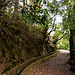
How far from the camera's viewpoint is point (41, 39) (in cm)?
1143

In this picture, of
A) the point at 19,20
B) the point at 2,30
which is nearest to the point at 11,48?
the point at 2,30

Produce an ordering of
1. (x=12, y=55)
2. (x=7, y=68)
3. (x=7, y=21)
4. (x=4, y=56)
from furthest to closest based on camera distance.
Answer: (x=7, y=21), (x=12, y=55), (x=4, y=56), (x=7, y=68)

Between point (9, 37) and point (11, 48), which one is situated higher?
point (9, 37)

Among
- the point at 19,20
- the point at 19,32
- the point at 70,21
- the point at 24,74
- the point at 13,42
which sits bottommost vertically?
the point at 24,74

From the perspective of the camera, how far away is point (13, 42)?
6.38m

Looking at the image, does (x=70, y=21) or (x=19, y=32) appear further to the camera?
(x=19, y=32)

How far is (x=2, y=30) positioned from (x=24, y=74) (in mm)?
3525

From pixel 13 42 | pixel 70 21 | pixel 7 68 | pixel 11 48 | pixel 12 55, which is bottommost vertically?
pixel 7 68

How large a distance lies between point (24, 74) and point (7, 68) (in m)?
1.11

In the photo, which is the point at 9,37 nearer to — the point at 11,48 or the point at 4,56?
the point at 11,48

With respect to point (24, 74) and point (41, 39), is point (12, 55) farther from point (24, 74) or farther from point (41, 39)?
point (41, 39)

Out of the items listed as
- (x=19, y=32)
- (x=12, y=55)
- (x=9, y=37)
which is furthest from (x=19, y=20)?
(x=12, y=55)

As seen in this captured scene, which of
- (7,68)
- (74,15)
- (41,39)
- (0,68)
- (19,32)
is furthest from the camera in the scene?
(41,39)

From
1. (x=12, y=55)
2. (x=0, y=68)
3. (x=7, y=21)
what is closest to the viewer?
(x=0, y=68)
